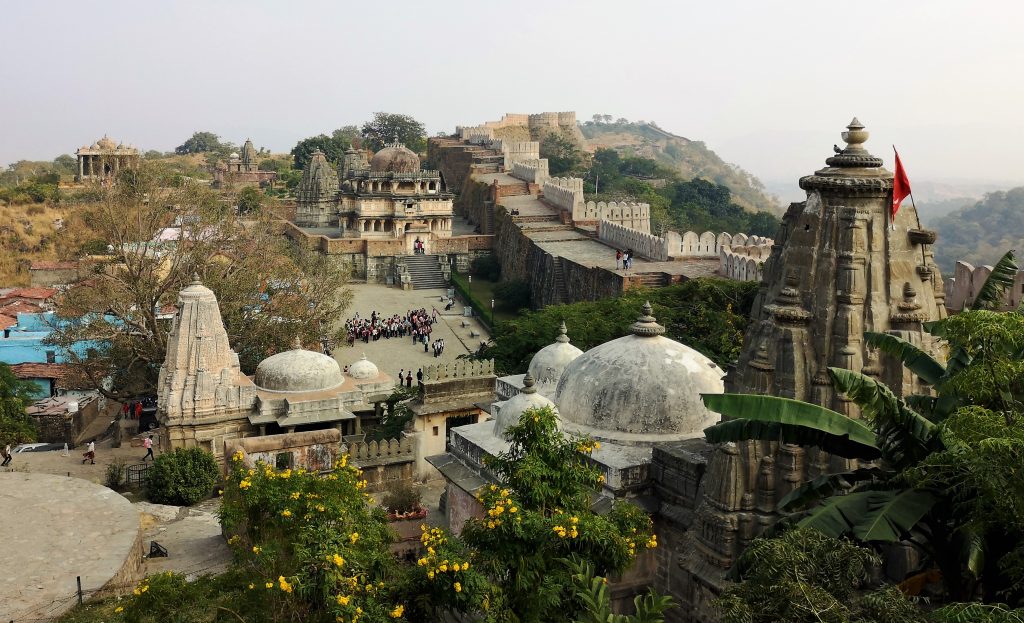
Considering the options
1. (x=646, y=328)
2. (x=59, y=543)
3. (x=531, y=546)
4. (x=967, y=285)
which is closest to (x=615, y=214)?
(x=967, y=285)

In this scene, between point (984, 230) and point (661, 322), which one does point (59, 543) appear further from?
point (984, 230)

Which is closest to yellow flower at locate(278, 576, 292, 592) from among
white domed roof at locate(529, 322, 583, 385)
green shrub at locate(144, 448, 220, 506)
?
white domed roof at locate(529, 322, 583, 385)

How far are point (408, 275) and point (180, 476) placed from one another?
27.8 metres

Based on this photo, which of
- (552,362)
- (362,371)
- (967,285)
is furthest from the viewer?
(362,371)

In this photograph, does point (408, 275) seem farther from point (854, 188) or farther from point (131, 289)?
point (854, 188)

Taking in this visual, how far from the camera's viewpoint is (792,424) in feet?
23.1

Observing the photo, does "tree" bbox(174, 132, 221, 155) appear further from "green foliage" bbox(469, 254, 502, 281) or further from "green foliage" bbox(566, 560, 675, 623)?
"green foliage" bbox(566, 560, 675, 623)

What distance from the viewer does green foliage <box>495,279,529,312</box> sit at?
38.7 metres

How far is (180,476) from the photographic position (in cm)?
1650

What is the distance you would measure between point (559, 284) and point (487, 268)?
37.5 ft

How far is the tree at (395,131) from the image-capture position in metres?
84.1

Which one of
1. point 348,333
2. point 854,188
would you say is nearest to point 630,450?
point 854,188

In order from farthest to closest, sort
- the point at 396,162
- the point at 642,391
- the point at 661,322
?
the point at 396,162 → the point at 661,322 → the point at 642,391

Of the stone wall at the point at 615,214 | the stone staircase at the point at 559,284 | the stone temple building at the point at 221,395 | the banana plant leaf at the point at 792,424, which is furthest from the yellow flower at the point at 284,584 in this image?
the stone wall at the point at 615,214
